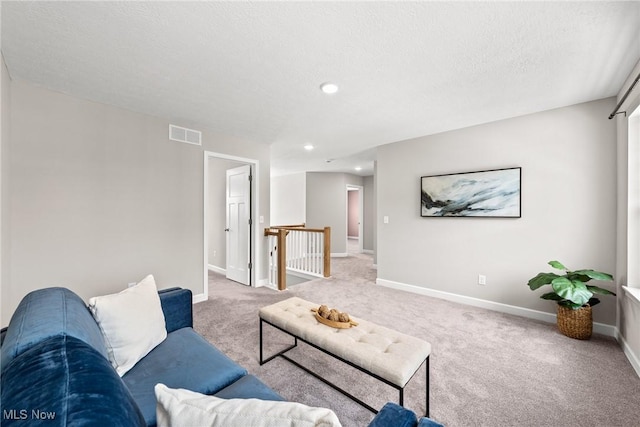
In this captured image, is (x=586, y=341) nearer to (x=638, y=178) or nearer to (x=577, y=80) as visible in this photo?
(x=638, y=178)

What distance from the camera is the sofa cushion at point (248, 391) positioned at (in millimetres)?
1095

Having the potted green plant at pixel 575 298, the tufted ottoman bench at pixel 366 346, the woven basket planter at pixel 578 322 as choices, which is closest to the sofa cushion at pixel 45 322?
the tufted ottoman bench at pixel 366 346

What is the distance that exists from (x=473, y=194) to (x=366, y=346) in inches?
108

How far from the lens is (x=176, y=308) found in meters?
1.76

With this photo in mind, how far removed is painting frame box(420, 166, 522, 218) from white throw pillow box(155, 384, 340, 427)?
11.3 ft

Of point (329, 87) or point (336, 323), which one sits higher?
point (329, 87)

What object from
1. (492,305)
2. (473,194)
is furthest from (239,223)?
(492,305)

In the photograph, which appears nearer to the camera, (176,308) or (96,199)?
(176,308)

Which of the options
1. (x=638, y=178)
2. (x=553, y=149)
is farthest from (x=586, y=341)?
(x=553, y=149)

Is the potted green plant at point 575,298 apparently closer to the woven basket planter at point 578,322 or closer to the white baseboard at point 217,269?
the woven basket planter at point 578,322

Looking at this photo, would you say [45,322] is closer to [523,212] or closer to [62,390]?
[62,390]

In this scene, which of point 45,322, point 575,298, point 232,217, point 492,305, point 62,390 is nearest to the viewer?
A: point 62,390

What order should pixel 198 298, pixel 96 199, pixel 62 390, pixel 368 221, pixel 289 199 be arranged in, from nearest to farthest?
1. pixel 62 390
2. pixel 96 199
3. pixel 198 298
4. pixel 289 199
5. pixel 368 221

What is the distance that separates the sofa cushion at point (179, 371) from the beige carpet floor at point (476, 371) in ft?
2.07
